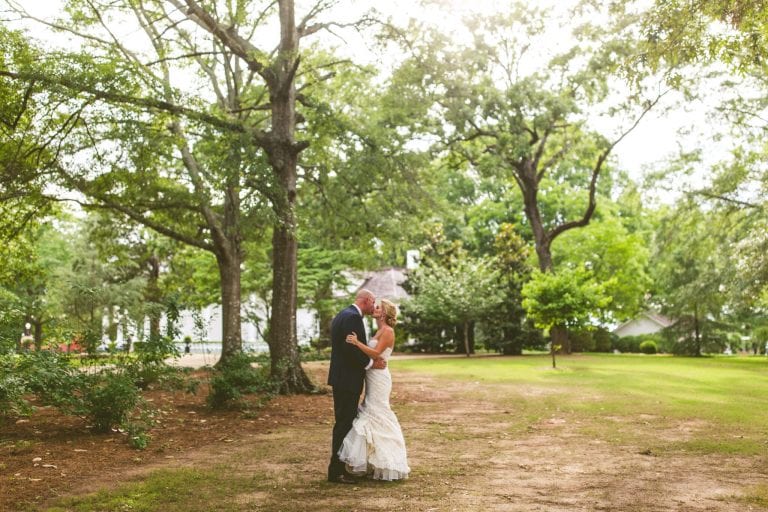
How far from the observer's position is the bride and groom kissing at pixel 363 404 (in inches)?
292

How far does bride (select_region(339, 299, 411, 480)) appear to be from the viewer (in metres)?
7.41

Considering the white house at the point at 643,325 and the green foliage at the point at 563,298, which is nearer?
the green foliage at the point at 563,298

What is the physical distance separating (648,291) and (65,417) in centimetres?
5154

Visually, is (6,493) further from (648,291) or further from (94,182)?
(648,291)

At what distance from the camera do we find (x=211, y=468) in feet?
26.4

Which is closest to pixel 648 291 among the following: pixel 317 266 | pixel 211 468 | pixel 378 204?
pixel 317 266

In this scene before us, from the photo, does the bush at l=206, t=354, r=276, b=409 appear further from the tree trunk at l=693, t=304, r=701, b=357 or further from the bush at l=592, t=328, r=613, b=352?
the bush at l=592, t=328, r=613, b=352

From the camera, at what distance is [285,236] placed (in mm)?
16484

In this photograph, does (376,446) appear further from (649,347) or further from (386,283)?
(649,347)

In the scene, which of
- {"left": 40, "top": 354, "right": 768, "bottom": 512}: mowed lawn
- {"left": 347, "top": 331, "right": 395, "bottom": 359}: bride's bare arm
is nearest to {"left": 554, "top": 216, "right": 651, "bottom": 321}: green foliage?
{"left": 40, "top": 354, "right": 768, "bottom": 512}: mowed lawn

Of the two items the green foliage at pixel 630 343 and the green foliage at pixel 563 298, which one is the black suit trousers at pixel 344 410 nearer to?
the green foliage at pixel 563 298

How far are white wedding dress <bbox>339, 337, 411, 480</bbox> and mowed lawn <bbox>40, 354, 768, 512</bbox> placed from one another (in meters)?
0.20

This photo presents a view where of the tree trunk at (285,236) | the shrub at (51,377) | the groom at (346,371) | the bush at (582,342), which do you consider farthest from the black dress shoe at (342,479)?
the bush at (582,342)

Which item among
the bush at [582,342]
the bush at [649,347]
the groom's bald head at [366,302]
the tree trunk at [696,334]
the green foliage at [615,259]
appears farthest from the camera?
the green foliage at [615,259]
